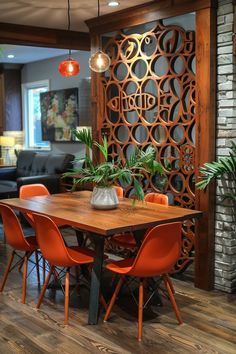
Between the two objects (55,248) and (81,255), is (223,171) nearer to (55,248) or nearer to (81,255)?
(81,255)

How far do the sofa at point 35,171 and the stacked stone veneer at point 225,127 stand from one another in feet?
10.8

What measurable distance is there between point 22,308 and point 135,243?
114cm

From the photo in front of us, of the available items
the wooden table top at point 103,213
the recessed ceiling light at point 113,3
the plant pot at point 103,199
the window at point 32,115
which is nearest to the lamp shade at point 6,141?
the window at point 32,115

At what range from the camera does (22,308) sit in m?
3.96

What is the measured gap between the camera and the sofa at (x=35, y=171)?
705cm

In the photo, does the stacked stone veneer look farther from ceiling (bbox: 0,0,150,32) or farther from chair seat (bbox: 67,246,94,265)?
chair seat (bbox: 67,246,94,265)

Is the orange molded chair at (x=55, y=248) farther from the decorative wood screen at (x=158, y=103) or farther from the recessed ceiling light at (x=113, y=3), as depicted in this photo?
the recessed ceiling light at (x=113, y=3)

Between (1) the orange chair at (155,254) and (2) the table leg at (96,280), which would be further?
(2) the table leg at (96,280)

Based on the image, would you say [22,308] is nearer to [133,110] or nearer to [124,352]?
[124,352]

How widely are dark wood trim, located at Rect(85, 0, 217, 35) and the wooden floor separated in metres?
2.54

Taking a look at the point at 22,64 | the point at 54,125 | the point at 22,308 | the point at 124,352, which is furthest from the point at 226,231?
the point at 22,64

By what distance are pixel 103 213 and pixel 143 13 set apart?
7.02 feet

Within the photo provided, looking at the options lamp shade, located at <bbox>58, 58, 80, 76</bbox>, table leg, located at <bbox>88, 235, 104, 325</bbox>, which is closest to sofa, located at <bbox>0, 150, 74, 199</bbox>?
lamp shade, located at <bbox>58, 58, 80, 76</bbox>

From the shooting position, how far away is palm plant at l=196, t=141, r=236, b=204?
4.04 metres
